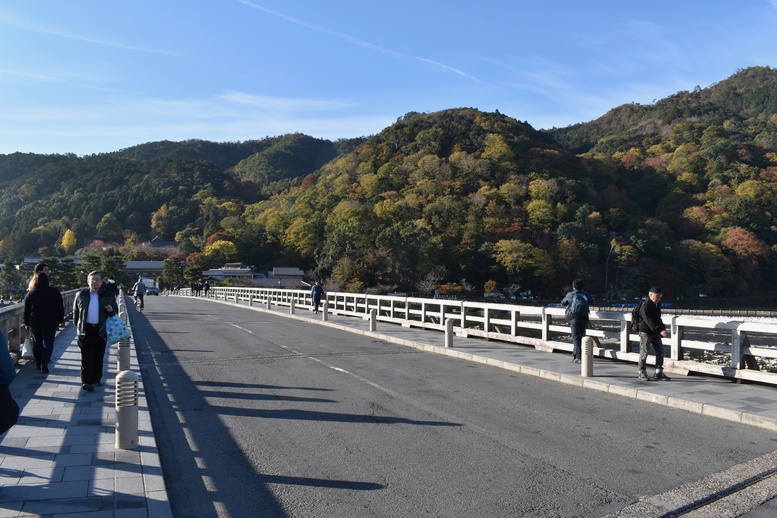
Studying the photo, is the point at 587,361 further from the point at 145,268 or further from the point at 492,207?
the point at 145,268

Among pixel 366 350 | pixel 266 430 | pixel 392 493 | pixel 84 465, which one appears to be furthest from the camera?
pixel 366 350

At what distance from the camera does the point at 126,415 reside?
20.1 feet

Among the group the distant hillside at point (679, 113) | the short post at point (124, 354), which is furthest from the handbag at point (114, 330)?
the distant hillside at point (679, 113)

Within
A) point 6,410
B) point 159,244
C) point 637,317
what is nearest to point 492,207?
point 159,244

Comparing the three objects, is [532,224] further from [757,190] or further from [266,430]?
[266,430]

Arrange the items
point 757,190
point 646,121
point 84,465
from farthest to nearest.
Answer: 1. point 646,121
2. point 757,190
3. point 84,465

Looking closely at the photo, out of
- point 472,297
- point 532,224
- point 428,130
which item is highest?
point 428,130

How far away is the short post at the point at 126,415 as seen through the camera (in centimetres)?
612

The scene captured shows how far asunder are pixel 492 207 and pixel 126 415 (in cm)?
9112

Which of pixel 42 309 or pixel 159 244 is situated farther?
pixel 159 244

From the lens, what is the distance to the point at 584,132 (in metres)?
174

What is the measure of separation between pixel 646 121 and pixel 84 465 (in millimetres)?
164831

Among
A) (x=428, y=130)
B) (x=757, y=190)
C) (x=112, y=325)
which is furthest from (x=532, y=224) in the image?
(x=112, y=325)

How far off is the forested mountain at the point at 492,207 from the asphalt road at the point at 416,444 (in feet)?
218
